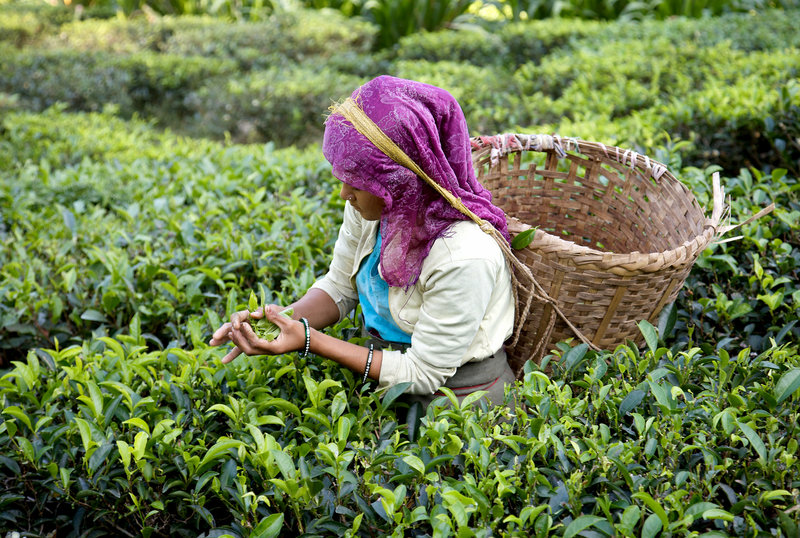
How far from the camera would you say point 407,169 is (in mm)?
1785

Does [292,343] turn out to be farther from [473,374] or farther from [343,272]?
[473,374]

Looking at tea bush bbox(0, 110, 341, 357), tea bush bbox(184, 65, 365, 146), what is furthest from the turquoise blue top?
tea bush bbox(184, 65, 365, 146)

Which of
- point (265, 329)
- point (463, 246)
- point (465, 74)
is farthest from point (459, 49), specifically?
point (265, 329)

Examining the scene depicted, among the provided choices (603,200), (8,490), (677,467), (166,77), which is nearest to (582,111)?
(603,200)

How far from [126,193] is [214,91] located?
286 cm

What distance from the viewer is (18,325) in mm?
2648

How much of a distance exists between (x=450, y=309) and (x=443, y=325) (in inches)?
2.1

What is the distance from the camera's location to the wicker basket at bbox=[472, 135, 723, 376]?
192cm

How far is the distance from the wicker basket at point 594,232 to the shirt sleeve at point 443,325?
0.73 ft

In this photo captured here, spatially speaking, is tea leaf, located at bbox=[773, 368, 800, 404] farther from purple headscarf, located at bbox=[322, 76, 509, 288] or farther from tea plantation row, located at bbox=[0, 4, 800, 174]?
tea plantation row, located at bbox=[0, 4, 800, 174]

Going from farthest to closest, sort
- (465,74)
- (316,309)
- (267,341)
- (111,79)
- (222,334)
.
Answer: (111,79) < (465,74) < (316,309) < (222,334) < (267,341)

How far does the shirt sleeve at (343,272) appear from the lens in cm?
221

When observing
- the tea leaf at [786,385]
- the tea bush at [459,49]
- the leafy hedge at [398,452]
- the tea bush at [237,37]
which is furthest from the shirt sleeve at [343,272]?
the tea bush at [237,37]

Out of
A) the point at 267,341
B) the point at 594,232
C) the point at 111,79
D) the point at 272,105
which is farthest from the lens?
the point at 111,79
